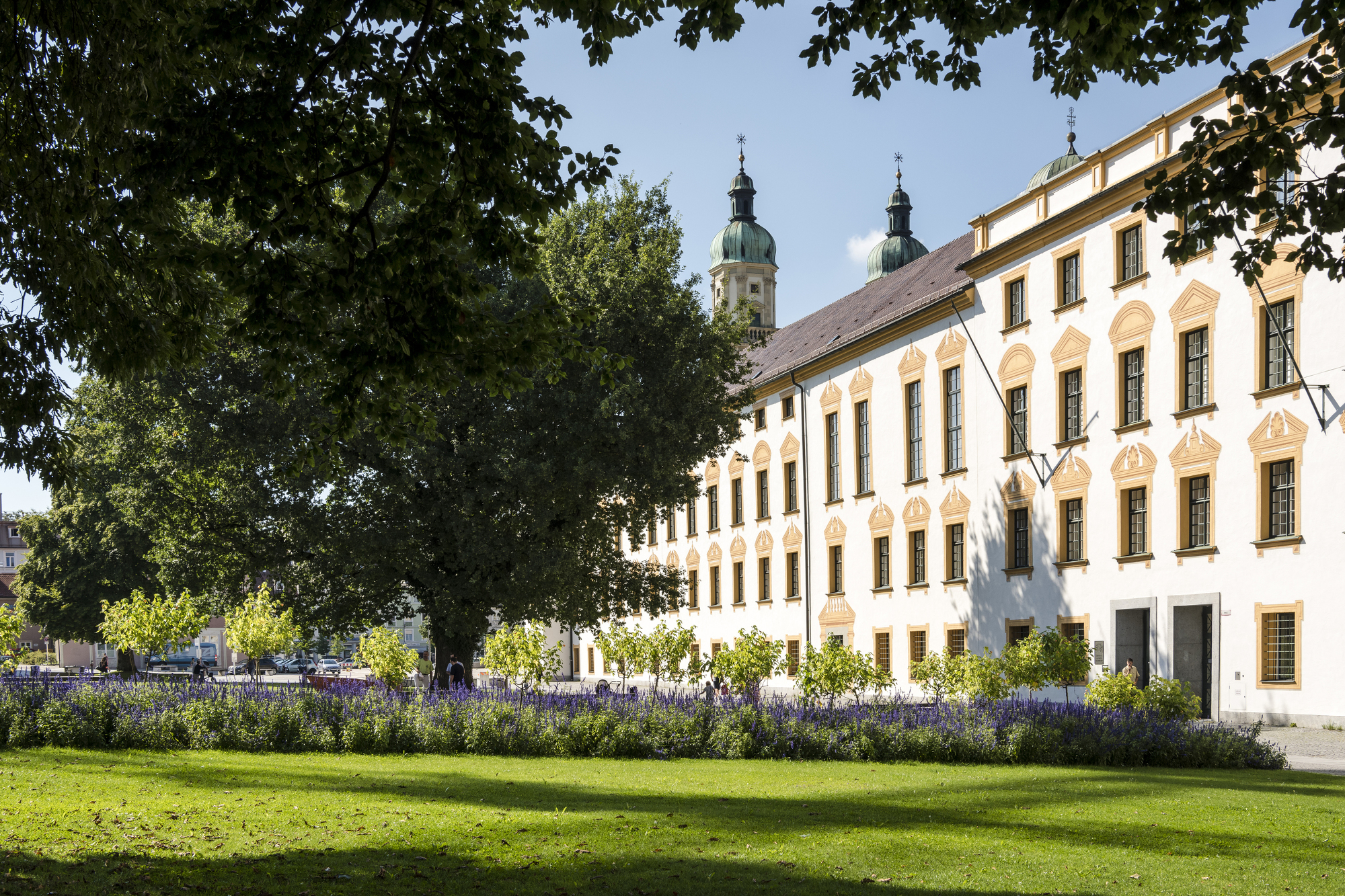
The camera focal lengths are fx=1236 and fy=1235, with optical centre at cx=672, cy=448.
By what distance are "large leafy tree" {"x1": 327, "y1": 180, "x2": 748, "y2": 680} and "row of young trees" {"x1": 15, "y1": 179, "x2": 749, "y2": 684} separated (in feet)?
0.16

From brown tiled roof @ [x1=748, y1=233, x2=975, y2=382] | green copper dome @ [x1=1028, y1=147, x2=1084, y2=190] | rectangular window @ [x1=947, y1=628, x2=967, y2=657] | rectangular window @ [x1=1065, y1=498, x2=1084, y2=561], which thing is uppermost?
green copper dome @ [x1=1028, y1=147, x2=1084, y2=190]

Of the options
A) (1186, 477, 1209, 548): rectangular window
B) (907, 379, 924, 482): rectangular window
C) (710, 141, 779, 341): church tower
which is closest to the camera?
(1186, 477, 1209, 548): rectangular window

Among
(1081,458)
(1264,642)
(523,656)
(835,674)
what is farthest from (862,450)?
(835,674)

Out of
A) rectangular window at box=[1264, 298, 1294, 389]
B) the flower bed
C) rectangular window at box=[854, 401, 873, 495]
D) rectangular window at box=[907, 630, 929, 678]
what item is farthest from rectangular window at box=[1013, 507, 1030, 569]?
the flower bed

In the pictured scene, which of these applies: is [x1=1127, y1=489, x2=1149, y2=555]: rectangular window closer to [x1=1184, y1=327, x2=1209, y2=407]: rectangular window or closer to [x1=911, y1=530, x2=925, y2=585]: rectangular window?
[x1=1184, y1=327, x2=1209, y2=407]: rectangular window

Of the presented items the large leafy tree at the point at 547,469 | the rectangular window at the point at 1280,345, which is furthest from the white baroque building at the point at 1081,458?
the large leafy tree at the point at 547,469

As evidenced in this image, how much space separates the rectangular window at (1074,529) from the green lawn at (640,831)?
63.6ft

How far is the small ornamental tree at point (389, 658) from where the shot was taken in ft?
83.5

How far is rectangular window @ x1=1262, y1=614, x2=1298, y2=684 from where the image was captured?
92.8 ft

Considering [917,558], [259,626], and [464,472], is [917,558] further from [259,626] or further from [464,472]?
[259,626]

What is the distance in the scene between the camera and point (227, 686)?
21859mm

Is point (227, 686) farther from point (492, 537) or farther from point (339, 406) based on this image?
point (339, 406)

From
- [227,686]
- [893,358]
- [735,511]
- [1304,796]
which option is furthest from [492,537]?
[735,511]

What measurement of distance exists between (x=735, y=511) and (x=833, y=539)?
9963 mm
